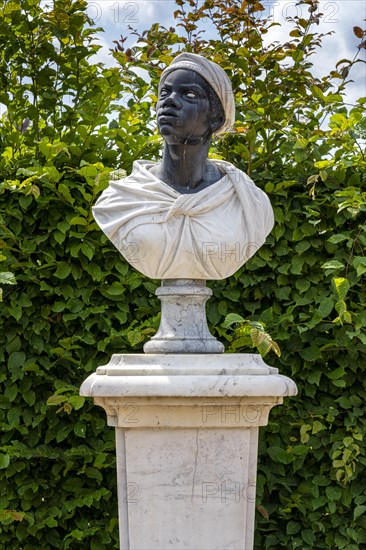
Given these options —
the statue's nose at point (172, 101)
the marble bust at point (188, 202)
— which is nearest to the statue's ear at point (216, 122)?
the marble bust at point (188, 202)

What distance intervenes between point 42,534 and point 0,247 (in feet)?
4.87

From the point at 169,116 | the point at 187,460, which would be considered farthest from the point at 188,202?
the point at 187,460

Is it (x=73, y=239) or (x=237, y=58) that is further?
(x=237, y=58)

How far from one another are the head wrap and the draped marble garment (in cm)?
31

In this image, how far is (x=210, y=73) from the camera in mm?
3771

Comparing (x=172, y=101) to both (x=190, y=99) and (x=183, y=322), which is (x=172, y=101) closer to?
(x=190, y=99)

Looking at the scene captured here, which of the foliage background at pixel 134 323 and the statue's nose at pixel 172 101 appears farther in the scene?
the foliage background at pixel 134 323

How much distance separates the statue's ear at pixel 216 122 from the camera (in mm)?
3865

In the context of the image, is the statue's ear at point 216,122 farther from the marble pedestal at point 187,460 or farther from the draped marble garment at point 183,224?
the marble pedestal at point 187,460

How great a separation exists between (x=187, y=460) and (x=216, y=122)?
138cm

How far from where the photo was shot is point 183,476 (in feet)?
11.8

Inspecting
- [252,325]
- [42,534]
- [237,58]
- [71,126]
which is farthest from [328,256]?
[42,534]

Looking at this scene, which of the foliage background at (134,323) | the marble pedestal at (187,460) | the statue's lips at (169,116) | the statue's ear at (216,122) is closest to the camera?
the marble pedestal at (187,460)

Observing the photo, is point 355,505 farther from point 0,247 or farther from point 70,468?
point 0,247
